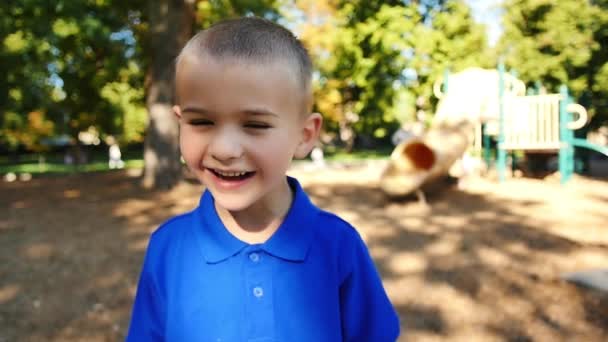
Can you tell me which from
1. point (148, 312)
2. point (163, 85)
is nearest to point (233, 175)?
point (148, 312)

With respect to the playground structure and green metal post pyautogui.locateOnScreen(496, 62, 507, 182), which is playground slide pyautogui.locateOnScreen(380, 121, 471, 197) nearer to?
the playground structure

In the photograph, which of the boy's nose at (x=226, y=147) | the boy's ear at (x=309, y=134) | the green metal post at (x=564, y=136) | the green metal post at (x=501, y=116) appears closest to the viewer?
the boy's nose at (x=226, y=147)

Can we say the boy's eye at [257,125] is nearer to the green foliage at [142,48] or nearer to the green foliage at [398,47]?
the green foliage at [142,48]

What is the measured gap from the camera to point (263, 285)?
50.1 inches

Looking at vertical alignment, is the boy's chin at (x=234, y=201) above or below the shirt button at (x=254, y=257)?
above

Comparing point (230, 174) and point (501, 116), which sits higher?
point (501, 116)

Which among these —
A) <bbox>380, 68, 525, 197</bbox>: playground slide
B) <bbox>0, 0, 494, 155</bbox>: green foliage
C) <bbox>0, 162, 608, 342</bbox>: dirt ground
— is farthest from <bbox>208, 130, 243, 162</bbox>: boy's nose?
<bbox>0, 0, 494, 155</bbox>: green foliage

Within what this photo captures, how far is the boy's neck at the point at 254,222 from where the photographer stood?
135 centimetres

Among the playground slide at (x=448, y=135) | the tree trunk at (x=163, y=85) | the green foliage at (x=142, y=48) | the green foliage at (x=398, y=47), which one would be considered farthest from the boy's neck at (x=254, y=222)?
the green foliage at (x=398, y=47)

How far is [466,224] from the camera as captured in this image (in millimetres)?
5922

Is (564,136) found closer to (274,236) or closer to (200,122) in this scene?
(274,236)

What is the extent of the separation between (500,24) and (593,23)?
2309 millimetres

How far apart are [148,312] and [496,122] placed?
33.5 ft

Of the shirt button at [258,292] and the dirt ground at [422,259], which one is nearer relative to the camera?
the shirt button at [258,292]
